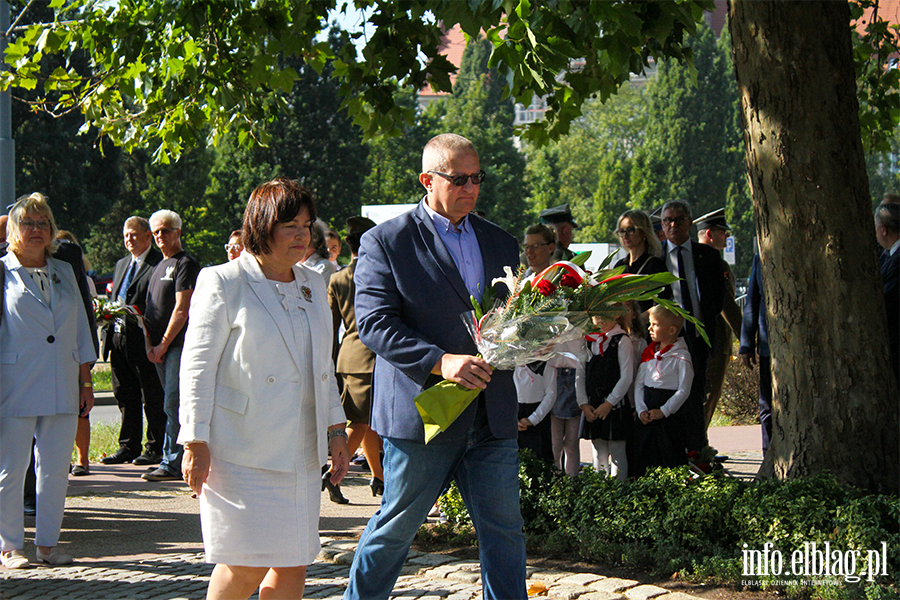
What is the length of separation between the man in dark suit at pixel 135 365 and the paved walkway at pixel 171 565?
5.21 feet

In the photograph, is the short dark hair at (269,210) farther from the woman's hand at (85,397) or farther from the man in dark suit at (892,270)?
the man in dark suit at (892,270)

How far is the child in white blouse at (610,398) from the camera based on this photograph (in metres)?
7.05

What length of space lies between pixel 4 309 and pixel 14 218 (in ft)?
1.83

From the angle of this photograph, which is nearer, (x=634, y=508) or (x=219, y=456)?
(x=219, y=456)

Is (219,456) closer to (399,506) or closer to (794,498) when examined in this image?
(399,506)

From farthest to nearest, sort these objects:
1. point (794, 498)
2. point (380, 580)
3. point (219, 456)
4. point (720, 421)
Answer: point (720, 421) → point (794, 498) → point (380, 580) → point (219, 456)

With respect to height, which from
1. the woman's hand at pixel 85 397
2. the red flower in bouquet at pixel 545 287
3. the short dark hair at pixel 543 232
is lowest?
the woman's hand at pixel 85 397

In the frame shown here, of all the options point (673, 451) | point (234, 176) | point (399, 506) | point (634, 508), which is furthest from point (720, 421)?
point (234, 176)

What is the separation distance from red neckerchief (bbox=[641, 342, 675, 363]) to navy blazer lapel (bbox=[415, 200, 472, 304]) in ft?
10.7

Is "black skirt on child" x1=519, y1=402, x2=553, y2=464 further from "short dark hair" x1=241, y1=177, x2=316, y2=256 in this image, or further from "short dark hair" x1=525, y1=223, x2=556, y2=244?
"short dark hair" x1=241, y1=177, x2=316, y2=256

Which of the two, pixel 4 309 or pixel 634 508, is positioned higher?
pixel 4 309

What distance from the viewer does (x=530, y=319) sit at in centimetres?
370

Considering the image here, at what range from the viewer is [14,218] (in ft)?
19.4

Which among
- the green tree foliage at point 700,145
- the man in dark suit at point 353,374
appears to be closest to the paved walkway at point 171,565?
the man in dark suit at point 353,374
